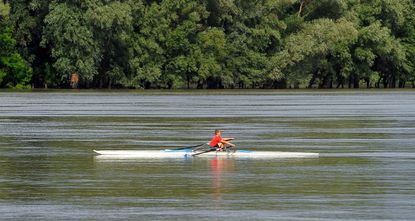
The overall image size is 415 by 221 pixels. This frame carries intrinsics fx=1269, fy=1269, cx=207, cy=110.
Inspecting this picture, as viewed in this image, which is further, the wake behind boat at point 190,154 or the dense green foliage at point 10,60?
the dense green foliage at point 10,60

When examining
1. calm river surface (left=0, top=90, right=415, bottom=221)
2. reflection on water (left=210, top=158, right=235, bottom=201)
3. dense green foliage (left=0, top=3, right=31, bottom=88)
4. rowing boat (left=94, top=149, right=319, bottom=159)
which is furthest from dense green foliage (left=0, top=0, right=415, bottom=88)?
reflection on water (left=210, top=158, right=235, bottom=201)

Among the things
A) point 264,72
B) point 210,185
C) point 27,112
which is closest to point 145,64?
point 264,72

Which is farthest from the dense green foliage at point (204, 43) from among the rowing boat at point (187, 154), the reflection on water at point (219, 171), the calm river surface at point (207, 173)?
the reflection on water at point (219, 171)

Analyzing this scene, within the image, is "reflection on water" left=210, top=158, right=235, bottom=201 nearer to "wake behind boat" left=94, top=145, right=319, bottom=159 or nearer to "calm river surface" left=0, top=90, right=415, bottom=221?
"calm river surface" left=0, top=90, right=415, bottom=221

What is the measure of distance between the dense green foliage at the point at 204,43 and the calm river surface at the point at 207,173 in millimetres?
51965

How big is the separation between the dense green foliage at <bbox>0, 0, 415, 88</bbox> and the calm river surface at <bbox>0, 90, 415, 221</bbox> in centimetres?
5196

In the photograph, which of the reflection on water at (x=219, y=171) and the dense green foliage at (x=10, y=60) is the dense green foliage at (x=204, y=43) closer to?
the dense green foliage at (x=10, y=60)

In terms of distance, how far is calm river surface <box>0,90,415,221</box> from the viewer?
21.0 meters

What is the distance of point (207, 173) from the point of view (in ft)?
91.9

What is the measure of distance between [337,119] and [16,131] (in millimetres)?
15176

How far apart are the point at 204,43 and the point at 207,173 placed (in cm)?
8519

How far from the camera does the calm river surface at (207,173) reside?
2100 cm

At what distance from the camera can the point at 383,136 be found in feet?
135

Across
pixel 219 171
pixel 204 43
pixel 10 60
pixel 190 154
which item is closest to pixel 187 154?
pixel 190 154
